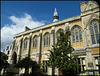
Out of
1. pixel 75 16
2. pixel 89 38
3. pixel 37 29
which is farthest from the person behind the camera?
pixel 37 29

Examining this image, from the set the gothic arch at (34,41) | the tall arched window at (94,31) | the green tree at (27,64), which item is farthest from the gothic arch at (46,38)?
the tall arched window at (94,31)

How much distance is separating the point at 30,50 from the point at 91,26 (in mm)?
14943

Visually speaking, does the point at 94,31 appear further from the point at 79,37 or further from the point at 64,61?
the point at 64,61

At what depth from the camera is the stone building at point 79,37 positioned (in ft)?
41.2

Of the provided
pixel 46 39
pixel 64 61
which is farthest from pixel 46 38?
pixel 64 61

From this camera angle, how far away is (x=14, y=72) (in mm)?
19328

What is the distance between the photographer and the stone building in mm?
12570

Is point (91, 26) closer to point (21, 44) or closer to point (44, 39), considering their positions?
point (44, 39)

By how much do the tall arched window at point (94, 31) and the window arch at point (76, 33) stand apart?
2.14m

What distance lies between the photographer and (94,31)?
1334 cm

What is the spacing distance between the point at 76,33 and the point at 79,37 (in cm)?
108

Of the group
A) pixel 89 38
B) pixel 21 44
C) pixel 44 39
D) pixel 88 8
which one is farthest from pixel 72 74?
pixel 21 44

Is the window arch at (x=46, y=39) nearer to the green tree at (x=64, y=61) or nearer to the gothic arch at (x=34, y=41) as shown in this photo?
the gothic arch at (x=34, y=41)

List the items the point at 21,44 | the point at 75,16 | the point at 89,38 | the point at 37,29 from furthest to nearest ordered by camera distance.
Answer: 1. the point at 21,44
2. the point at 37,29
3. the point at 75,16
4. the point at 89,38
